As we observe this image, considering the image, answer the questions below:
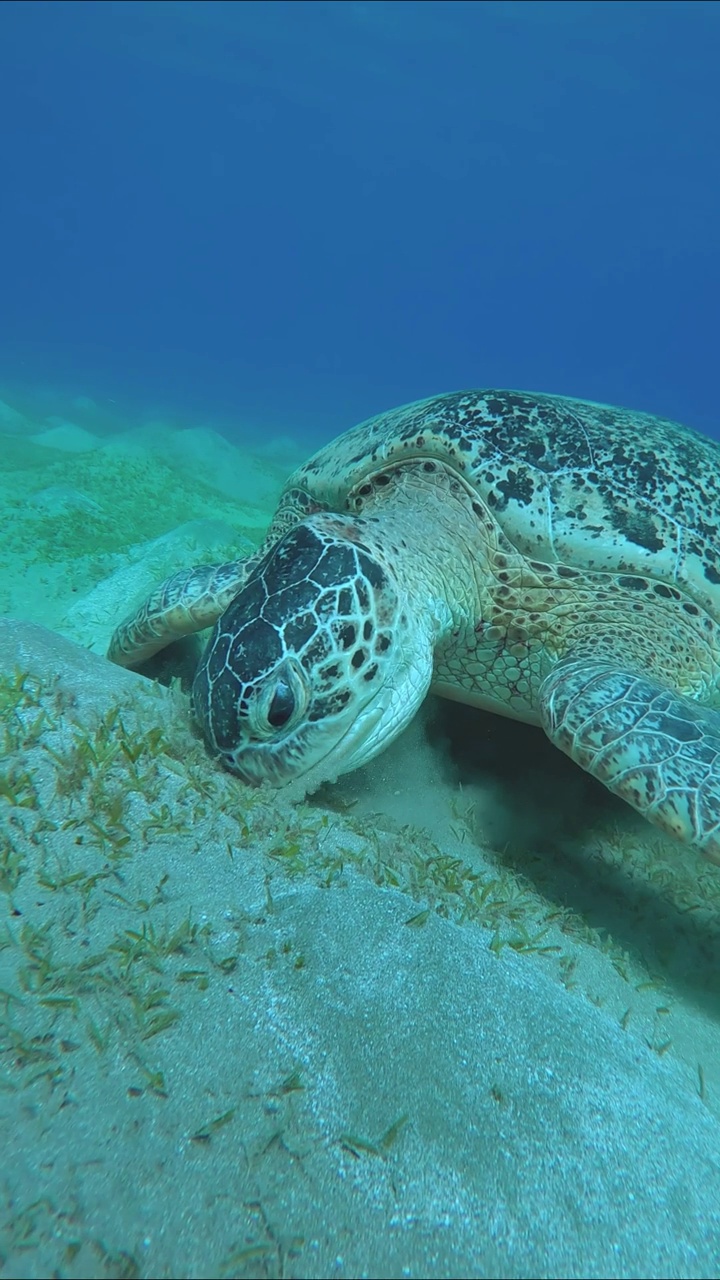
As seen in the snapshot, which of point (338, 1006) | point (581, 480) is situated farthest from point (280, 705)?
point (581, 480)

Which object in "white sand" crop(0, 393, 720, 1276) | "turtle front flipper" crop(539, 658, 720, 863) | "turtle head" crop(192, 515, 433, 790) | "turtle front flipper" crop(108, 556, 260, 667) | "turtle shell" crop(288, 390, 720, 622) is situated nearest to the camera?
"white sand" crop(0, 393, 720, 1276)

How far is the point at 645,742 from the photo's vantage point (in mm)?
2338

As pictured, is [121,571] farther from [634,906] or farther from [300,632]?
[634,906]

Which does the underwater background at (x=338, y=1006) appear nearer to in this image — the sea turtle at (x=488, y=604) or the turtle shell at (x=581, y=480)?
the sea turtle at (x=488, y=604)

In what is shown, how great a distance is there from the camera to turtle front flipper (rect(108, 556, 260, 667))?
140 inches

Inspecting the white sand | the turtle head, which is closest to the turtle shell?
the turtle head

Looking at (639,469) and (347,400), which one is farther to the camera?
(347,400)

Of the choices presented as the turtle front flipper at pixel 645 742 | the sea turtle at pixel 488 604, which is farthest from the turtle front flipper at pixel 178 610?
the turtle front flipper at pixel 645 742

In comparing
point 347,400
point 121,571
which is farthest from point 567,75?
point 121,571

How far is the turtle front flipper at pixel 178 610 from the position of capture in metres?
3.56

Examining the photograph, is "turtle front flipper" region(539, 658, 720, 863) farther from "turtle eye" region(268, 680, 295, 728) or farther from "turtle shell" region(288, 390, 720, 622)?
"turtle eye" region(268, 680, 295, 728)

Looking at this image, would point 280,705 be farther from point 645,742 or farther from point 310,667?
point 645,742

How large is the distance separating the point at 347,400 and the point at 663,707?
44487mm

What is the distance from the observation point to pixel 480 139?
98.8m
